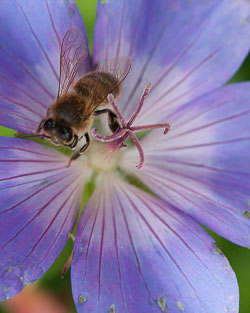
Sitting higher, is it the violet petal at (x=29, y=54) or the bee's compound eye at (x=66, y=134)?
the violet petal at (x=29, y=54)

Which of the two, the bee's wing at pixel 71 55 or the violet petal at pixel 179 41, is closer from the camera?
the bee's wing at pixel 71 55

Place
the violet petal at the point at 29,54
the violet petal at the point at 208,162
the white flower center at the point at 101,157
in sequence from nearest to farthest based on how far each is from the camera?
1. the violet petal at the point at 29,54
2. the violet petal at the point at 208,162
3. the white flower center at the point at 101,157

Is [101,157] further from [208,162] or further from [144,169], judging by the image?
[208,162]

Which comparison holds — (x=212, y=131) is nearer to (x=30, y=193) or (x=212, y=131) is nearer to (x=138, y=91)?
(x=138, y=91)

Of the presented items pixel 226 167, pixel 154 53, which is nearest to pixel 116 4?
pixel 154 53

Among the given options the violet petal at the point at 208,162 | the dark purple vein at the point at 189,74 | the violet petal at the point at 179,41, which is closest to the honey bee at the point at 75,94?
Result: the violet petal at the point at 179,41

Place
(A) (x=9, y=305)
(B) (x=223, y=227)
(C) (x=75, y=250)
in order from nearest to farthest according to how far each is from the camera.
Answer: (C) (x=75, y=250) → (B) (x=223, y=227) → (A) (x=9, y=305)

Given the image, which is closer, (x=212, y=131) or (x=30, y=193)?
(x=30, y=193)

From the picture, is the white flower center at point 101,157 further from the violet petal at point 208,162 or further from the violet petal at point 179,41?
the violet petal at point 179,41

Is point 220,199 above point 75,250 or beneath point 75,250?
A: above
